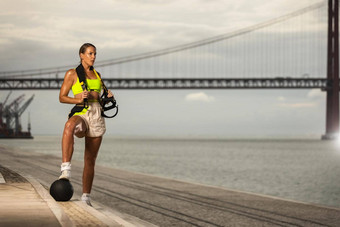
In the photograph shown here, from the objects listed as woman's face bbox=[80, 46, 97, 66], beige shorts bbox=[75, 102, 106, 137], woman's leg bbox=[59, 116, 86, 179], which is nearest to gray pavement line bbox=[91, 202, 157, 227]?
woman's leg bbox=[59, 116, 86, 179]

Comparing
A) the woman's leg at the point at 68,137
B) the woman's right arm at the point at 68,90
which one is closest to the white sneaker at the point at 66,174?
the woman's leg at the point at 68,137

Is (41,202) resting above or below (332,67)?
below

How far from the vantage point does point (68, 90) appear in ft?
20.5

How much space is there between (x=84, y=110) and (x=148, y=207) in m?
7.42

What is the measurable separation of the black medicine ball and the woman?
0.09m

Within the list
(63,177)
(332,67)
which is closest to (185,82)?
(332,67)

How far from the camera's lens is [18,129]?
16962cm

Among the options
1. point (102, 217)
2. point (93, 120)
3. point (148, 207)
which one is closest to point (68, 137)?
point (93, 120)

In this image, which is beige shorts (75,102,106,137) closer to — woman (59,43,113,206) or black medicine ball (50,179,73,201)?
woman (59,43,113,206)

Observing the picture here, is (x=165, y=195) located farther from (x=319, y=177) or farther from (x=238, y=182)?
(x=319, y=177)

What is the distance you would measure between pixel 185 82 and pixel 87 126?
9128cm

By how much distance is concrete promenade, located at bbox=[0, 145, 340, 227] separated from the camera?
5508 millimetres

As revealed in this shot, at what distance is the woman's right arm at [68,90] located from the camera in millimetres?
6198

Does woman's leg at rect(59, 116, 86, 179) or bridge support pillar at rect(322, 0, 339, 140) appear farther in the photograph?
bridge support pillar at rect(322, 0, 339, 140)
